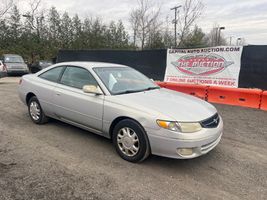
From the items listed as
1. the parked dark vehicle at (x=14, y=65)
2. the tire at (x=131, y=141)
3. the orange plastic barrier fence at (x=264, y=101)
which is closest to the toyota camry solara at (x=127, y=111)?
the tire at (x=131, y=141)

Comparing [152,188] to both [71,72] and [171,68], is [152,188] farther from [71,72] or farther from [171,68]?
[171,68]

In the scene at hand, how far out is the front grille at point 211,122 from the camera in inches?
135

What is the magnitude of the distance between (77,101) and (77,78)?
520 mm

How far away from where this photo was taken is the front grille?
135 inches

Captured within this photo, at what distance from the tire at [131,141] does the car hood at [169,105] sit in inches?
11.5

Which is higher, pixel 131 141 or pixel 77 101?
pixel 77 101

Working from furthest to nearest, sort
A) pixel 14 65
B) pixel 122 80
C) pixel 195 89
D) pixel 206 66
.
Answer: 1. pixel 14 65
2. pixel 206 66
3. pixel 195 89
4. pixel 122 80

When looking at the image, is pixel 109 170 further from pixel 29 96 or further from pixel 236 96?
pixel 236 96

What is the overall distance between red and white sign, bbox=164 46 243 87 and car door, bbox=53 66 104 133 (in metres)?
5.82

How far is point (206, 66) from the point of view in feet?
29.5

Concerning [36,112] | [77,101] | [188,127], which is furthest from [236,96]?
[36,112]

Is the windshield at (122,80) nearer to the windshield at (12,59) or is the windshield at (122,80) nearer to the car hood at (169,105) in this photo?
the car hood at (169,105)

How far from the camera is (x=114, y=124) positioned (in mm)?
3820

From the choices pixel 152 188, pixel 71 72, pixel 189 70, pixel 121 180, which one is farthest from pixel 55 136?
pixel 189 70
